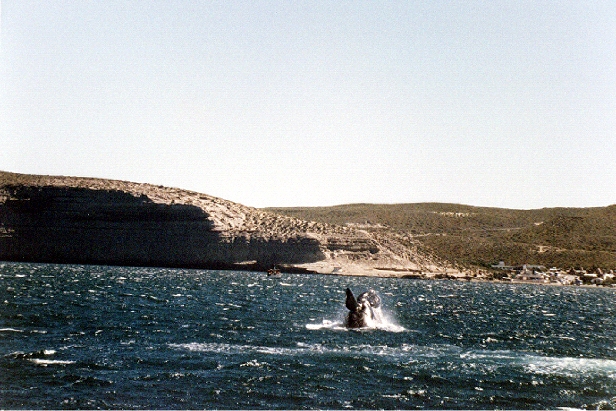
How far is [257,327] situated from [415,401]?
19652mm

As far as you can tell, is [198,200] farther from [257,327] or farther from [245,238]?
[257,327]

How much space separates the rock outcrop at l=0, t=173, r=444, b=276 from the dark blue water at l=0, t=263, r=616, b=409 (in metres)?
81.2

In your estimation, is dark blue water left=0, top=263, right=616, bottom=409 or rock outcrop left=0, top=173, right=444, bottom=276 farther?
rock outcrop left=0, top=173, right=444, bottom=276

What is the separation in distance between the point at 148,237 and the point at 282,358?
11468 centimetres

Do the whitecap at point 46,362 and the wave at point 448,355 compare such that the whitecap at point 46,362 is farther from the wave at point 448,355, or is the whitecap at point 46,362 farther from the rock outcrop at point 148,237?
the rock outcrop at point 148,237

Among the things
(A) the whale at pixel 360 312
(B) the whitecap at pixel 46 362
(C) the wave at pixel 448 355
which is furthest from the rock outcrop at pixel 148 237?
(B) the whitecap at pixel 46 362

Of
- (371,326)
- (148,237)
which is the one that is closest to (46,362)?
(371,326)

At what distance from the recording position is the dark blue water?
1006 inches

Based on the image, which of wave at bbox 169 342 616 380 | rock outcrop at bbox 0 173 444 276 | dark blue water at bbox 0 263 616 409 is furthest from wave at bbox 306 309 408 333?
rock outcrop at bbox 0 173 444 276

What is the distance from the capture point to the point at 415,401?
25578 millimetres

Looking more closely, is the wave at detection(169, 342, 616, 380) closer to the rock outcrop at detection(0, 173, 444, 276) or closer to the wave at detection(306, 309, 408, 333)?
the wave at detection(306, 309, 408, 333)

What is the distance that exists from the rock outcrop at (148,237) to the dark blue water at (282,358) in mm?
81238

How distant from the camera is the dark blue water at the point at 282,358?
83.8 feet

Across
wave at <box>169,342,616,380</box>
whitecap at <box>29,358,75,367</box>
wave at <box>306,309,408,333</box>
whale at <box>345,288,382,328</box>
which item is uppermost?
whale at <box>345,288,382,328</box>
